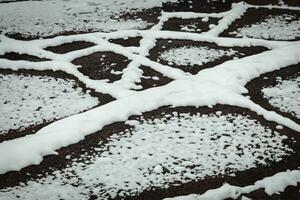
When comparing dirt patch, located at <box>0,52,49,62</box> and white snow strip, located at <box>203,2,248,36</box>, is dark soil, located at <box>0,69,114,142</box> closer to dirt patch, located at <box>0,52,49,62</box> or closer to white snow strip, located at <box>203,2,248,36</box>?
dirt patch, located at <box>0,52,49,62</box>

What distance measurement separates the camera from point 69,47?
254cm

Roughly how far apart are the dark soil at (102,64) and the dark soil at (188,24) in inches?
25.7

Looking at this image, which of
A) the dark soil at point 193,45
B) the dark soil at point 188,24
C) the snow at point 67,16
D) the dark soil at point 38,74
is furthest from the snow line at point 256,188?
the snow at point 67,16

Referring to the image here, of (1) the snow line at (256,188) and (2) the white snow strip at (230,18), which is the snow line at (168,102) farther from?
(2) the white snow strip at (230,18)

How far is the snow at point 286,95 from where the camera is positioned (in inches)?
71.9

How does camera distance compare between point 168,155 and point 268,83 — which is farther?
point 268,83

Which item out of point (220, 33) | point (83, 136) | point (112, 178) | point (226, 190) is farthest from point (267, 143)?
point (220, 33)

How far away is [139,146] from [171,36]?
1.34m

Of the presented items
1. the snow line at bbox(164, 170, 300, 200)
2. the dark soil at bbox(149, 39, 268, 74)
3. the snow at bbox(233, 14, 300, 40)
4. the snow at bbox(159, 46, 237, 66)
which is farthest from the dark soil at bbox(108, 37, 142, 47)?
the snow line at bbox(164, 170, 300, 200)

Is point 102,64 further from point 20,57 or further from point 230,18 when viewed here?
point 230,18

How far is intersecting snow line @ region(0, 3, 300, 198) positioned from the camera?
1576 mm

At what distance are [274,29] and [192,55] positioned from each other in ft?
2.79

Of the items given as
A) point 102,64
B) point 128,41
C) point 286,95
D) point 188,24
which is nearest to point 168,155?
point 286,95

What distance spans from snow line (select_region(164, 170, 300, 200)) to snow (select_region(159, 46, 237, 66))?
1086 millimetres
